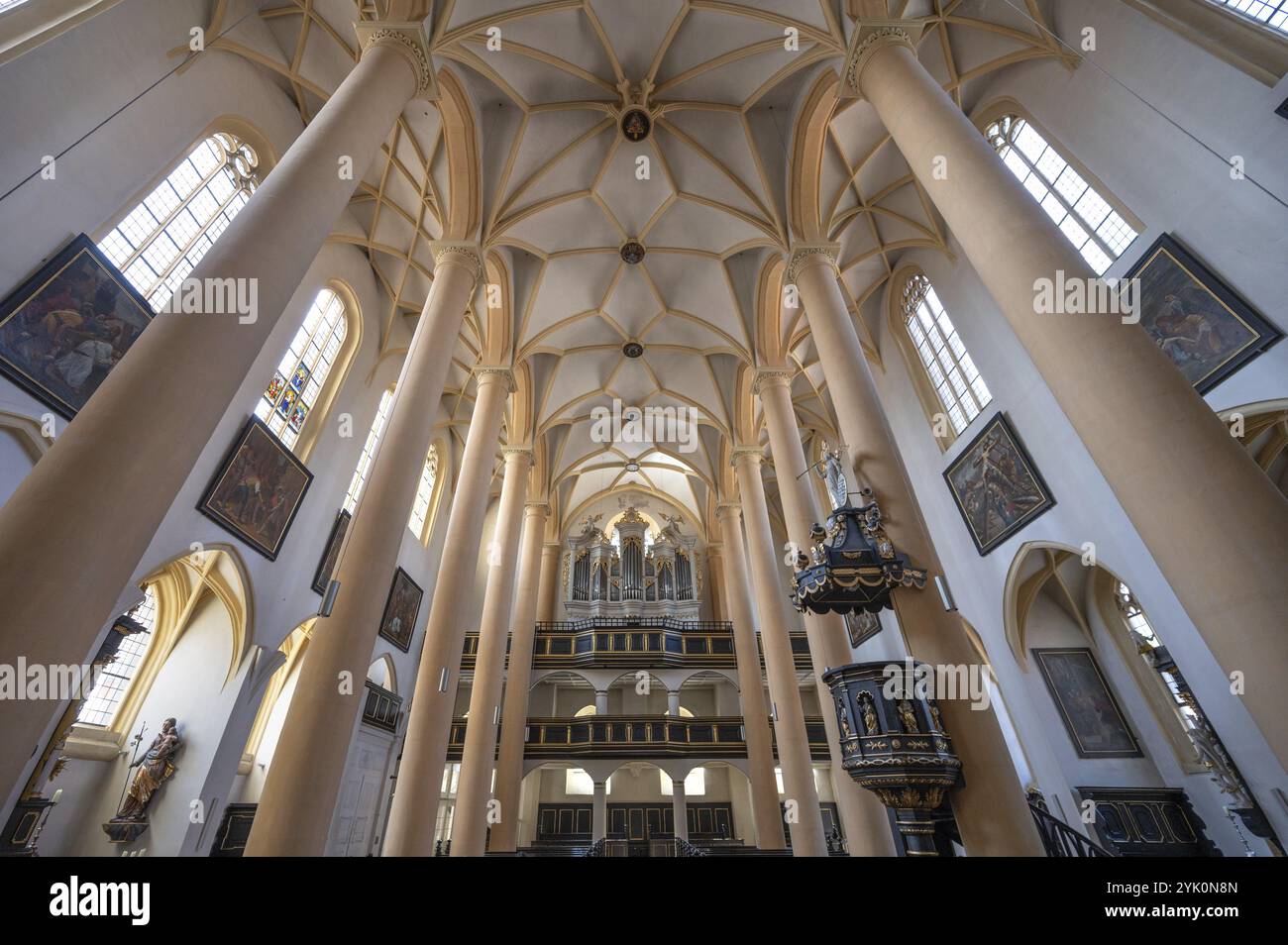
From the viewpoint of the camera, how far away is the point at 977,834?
5.00 m

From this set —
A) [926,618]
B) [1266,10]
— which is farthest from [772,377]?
[1266,10]

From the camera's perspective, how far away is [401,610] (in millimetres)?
16188

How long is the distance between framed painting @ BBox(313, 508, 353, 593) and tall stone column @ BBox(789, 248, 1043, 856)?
10845 mm

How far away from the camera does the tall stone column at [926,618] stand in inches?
196

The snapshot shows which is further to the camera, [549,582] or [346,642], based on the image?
[549,582]

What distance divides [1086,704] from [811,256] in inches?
376

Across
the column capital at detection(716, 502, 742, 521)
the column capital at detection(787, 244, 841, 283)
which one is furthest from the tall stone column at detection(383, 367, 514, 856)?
the column capital at detection(716, 502, 742, 521)

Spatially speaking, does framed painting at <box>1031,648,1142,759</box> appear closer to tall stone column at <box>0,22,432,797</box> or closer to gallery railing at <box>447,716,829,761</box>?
gallery railing at <box>447,716,829,761</box>

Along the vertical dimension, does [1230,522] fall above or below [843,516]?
below

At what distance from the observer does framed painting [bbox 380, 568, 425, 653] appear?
15375mm

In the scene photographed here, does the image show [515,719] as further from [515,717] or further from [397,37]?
[397,37]
